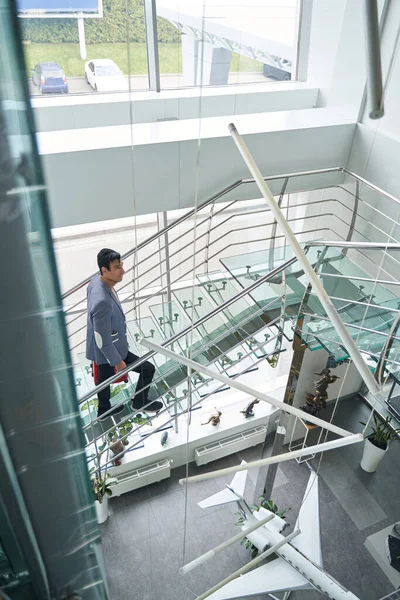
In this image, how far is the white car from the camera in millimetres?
960

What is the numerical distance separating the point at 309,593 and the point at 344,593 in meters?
0.55

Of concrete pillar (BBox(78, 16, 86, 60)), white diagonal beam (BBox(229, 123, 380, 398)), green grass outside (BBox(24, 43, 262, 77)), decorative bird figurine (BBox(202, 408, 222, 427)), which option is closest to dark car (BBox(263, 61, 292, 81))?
green grass outside (BBox(24, 43, 262, 77))

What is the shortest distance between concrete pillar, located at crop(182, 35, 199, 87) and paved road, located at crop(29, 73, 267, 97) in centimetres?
4

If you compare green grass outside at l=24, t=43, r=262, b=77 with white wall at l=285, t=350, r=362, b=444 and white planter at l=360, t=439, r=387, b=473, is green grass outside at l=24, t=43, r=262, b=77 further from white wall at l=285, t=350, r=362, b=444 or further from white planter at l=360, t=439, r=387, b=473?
white planter at l=360, t=439, r=387, b=473

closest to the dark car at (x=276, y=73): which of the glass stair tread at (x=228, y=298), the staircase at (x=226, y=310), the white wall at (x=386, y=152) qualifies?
the white wall at (x=386, y=152)

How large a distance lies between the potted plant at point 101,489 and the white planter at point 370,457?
4.37ft

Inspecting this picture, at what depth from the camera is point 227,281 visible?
7.15 feet

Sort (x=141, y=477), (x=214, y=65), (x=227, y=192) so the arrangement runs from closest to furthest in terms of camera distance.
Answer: (x=214, y=65) → (x=227, y=192) → (x=141, y=477)

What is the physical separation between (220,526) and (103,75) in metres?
2.06

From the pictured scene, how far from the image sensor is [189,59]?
1467mm

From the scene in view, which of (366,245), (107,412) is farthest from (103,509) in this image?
(366,245)

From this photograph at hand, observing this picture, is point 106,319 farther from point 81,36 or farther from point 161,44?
point 81,36

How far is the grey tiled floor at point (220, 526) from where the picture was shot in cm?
220

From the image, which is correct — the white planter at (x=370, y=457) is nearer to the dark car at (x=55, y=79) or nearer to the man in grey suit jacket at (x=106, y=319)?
the man in grey suit jacket at (x=106, y=319)
